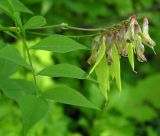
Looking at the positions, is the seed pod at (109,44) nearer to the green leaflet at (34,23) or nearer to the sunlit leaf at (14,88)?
the green leaflet at (34,23)

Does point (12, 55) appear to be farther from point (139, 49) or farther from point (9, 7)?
point (139, 49)

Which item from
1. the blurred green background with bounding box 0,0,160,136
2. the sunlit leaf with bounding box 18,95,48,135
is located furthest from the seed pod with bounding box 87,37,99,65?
the blurred green background with bounding box 0,0,160,136

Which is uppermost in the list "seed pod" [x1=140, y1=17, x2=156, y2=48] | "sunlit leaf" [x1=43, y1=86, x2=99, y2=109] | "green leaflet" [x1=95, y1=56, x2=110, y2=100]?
"seed pod" [x1=140, y1=17, x2=156, y2=48]

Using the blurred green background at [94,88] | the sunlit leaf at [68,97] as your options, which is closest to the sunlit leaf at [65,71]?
the sunlit leaf at [68,97]

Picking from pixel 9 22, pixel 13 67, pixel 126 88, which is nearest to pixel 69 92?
pixel 13 67

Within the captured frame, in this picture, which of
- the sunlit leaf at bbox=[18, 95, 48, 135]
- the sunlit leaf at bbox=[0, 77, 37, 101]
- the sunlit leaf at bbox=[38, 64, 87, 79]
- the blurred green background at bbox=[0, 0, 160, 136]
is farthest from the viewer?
the blurred green background at bbox=[0, 0, 160, 136]

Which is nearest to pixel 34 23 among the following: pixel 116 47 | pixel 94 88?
pixel 116 47

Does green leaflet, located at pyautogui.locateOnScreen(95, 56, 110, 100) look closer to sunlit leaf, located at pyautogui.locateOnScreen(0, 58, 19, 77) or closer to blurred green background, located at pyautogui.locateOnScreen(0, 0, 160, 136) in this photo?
sunlit leaf, located at pyautogui.locateOnScreen(0, 58, 19, 77)
